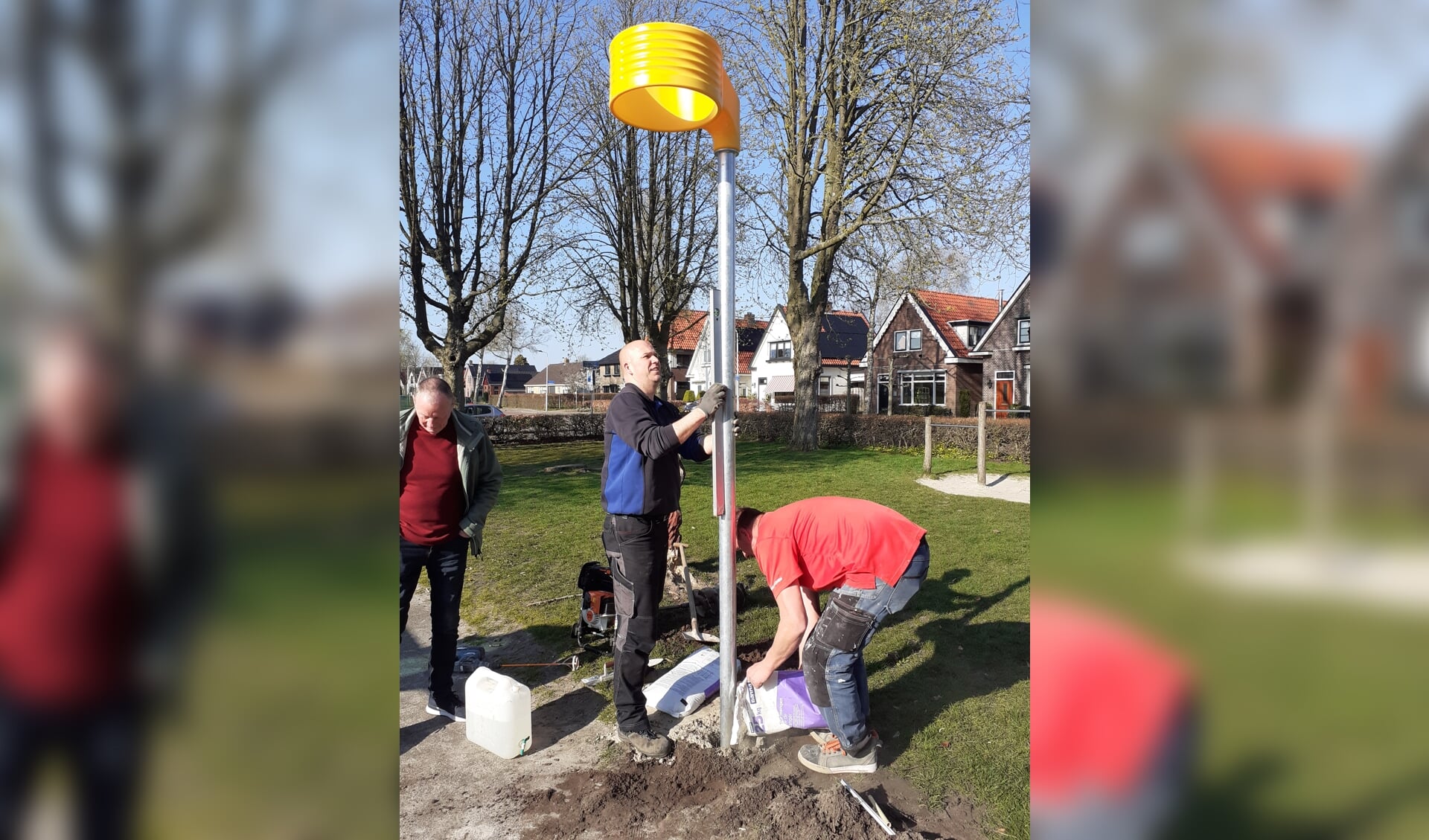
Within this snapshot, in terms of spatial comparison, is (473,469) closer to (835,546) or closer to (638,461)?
(638,461)

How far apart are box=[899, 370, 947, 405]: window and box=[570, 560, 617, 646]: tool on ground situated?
32.4m

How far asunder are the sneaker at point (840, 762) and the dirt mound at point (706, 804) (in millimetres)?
49

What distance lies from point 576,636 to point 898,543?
2.93 meters

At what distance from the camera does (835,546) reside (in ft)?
11.9

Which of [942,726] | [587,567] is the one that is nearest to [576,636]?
[587,567]

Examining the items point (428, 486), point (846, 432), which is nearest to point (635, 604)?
point (428, 486)

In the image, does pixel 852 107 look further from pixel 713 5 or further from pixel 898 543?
pixel 898 543
